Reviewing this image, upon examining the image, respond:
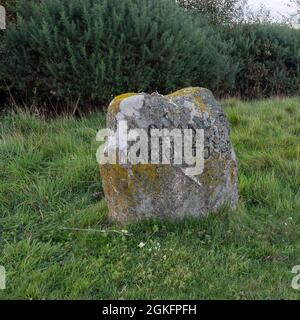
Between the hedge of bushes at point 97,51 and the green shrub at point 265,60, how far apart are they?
198 cm

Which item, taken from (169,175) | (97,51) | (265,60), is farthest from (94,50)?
(265,60)

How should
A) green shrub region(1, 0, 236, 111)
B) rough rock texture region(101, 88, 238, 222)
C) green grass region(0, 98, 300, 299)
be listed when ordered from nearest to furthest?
green grass region(0, 98, 300, 299) < rough rock texture region(101, 88, 238, 222) < green shrub region(1, 0, 236, 111)

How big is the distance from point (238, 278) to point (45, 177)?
2.16 meters

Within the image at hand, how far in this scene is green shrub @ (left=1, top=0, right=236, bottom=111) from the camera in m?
5.89

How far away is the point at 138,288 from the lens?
2764mm

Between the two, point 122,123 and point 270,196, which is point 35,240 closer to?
point 122,123

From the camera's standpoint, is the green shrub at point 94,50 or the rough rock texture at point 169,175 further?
the green shrub at point 94,50

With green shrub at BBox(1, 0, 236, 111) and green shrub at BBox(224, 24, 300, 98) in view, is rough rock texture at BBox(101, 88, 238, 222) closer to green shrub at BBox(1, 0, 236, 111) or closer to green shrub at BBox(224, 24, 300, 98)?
green shrub at BBox(1, 0, 236, 111)

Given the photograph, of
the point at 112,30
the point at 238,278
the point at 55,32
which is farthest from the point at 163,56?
the point at 238,278

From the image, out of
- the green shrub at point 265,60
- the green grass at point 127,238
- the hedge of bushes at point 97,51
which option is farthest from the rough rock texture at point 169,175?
the green shrub at point 265,60

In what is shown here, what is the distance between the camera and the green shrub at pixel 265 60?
28.2ft

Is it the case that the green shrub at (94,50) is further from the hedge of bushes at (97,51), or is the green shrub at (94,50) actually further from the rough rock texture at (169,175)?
the rough rock texture at (169,175)

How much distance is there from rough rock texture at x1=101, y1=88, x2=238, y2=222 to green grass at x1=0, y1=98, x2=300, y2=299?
0.42ft

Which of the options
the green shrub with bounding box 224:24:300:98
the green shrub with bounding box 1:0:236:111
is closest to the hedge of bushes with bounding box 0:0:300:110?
the green shrub with bounding box 1:0:236:111
